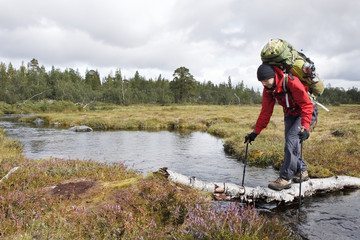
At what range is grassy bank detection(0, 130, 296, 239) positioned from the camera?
3.58 metres

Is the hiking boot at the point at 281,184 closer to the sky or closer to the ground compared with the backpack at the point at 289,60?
closer to the ground

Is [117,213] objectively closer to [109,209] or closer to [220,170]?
[109,209]

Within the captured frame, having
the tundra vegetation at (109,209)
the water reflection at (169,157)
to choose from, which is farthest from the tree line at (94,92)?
the tundra vegetation at (109,209)

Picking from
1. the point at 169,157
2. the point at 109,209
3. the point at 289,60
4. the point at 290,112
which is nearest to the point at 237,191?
the point at 290,112

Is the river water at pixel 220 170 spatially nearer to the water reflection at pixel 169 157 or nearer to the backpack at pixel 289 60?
the water reflection at pixel 169 157

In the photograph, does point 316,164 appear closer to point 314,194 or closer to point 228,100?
point 314,194

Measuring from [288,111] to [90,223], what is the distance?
5.21 metres

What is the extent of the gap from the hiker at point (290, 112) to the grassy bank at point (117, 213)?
1762mm

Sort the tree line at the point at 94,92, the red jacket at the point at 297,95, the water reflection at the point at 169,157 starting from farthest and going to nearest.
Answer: the tree line at the point at 94,92, the water reflection at the point at 169,157, the red jacket at the point at 297,95

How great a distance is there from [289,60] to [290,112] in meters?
1.44

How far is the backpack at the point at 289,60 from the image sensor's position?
17.2 ft

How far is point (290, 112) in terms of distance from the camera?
20.2 feet

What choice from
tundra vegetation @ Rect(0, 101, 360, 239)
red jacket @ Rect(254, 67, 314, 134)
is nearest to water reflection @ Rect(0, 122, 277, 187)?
tundra vegetation @ Rect(0, 101, 360, 239)

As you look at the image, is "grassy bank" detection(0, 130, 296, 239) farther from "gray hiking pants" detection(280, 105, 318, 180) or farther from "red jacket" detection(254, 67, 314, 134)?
"red jacket" detection(254, 67, 314, 134)
